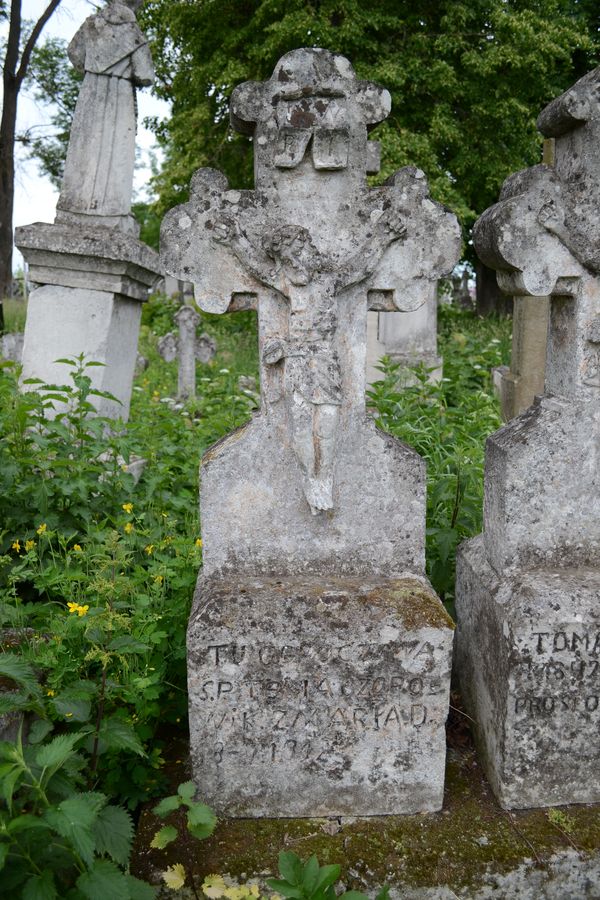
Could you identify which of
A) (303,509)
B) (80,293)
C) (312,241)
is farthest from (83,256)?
(303,509)

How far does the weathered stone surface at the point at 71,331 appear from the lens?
213 inches

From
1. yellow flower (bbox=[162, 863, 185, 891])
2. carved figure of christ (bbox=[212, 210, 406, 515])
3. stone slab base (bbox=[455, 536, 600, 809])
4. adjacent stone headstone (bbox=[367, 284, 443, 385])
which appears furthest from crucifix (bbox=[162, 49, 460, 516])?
adjacent stone headstone (bbox=[367, 284, 443, 385])

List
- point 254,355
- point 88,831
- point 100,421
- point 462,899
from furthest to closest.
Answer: point 254,355
point 100,421
point 462,899
point 88,831

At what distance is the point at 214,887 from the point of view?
86.0 inches

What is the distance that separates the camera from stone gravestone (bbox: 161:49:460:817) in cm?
247

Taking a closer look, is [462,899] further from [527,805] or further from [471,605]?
[471,605]

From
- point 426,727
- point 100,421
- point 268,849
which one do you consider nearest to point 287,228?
point 426,727

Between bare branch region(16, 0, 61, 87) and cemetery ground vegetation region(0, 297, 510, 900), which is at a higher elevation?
bare branch region(16, 0, 61, 87)

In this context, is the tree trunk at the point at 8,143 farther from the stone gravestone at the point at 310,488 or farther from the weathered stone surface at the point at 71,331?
the stone gravestone at the point at 310,488

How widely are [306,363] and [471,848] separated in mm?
1545

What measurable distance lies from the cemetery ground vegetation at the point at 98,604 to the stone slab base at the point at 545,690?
0.84 meters

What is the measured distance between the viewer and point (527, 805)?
8.37ft

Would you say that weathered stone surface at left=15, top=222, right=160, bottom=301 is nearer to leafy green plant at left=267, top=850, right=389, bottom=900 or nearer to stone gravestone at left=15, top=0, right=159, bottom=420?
stone gravestone at left=15, top=0, right=159, bottom=420

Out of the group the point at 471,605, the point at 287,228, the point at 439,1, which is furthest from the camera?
the point at 439,1
